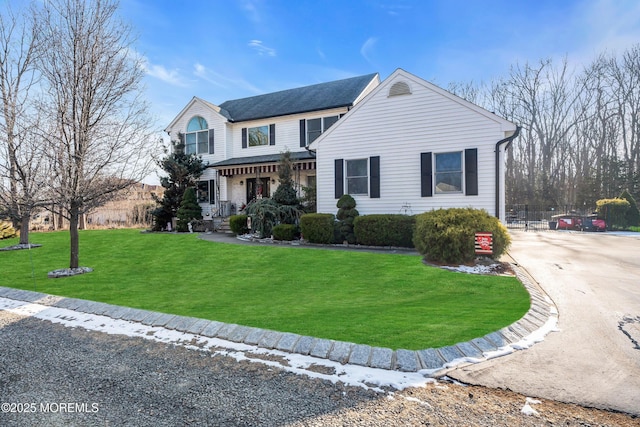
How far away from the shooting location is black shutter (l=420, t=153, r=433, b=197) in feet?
42.5

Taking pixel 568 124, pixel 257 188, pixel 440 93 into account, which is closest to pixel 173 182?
pixel 257 188

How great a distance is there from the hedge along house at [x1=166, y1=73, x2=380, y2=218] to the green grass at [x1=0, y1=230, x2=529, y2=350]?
28.2ft

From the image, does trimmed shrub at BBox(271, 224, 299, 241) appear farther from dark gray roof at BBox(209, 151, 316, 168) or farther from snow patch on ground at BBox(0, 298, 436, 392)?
snow patch on ground at BBox(0, 298, 436, 392)

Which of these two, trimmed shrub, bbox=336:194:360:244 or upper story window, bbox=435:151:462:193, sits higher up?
upper story window, bbox=435:151:462:193

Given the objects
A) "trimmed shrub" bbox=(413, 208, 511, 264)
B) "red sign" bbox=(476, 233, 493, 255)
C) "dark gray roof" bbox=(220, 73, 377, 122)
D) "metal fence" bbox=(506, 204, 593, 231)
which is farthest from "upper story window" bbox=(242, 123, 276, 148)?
"metal fence" bbox=(506, 204, 593, 231)

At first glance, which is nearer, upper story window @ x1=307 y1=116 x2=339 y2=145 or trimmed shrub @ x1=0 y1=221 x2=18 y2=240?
trimmed shrub @ x1=0 y1=221 x2=18 y2=240

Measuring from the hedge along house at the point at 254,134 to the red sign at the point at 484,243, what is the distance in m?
11.2

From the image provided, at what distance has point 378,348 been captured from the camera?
3.67 metres

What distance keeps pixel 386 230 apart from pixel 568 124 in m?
32.4

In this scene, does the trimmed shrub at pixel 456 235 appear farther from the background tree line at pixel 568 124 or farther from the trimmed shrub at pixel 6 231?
the background tree line at pixel 568 124

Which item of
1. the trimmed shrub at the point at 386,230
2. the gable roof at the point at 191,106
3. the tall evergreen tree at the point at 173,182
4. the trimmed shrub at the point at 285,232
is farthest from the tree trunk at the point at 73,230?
the gable roof at the point at 191,106

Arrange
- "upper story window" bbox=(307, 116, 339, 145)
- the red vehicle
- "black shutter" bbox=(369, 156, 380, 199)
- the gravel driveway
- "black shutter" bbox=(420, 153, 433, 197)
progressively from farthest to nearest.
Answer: the red vehicle → "upper story window" bbox=(307, 116, 339, 145) → "black shutter" bbox=(369, 156, 380, 199) → "black shutter" bbox=(420, 153, 433, 197) → the gravel driveway

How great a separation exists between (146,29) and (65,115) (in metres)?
3.80

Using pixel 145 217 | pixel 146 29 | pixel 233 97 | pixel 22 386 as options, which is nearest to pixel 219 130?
pixel 233 97
